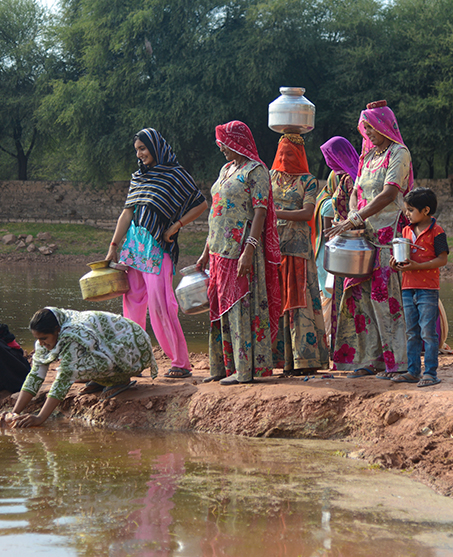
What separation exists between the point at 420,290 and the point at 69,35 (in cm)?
2652

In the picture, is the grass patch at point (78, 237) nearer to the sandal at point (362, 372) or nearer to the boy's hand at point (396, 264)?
the sandal at point (362, 372)

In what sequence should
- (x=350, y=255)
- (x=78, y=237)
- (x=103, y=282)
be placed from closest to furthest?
1. (x=350, y=255)
2. (x=103, y=282)
3. (x=78, y=237)

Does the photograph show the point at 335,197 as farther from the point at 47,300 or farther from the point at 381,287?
the point at 47,300

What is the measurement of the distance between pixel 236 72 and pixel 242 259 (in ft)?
68.3

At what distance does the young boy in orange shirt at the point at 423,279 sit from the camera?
4.42m

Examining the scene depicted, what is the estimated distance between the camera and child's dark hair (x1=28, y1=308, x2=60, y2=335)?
171 inches

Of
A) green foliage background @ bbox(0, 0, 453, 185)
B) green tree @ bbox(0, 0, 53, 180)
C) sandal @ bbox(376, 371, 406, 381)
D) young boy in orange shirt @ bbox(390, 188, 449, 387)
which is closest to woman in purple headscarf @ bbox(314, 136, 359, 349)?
sandal @ bbox(376, 371, 406, 381)

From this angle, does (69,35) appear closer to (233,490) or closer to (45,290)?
(45,290)

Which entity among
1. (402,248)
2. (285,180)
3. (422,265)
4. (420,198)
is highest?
(285,180)

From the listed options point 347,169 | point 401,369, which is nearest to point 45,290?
point 347,169

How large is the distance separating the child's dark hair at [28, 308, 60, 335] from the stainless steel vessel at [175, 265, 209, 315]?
1.09m

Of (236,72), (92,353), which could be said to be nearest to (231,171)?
(92,353)

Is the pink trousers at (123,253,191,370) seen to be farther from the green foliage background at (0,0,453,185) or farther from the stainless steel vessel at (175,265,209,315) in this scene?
the green foliage background at (0,0,453,185)

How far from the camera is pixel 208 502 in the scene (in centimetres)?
325
